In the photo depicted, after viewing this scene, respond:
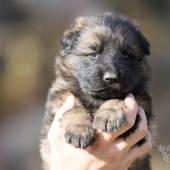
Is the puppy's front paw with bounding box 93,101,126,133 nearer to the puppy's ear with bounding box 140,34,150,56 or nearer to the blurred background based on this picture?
the puppy's ear with bounding box 140,34,150,56

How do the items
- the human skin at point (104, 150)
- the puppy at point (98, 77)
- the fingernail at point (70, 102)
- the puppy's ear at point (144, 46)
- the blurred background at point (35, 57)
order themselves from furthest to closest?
the blurred background at point (35, 57)
the puppy's ear at point (144, 46)
the fingernail at point (70, 102)
the puppy at point (98, 77)
the human skin at point (104, 150)

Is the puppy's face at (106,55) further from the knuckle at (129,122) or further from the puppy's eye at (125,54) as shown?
the knuckle at (129,122)

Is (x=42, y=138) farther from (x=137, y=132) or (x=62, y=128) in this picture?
(x=137, y=132)

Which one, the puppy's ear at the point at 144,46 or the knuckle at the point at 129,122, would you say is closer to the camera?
the knuckle at the point at 129,122

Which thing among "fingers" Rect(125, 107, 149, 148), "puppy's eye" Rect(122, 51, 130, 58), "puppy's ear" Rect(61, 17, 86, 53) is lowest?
"fingers" Rect(125, 107, 149, 148)

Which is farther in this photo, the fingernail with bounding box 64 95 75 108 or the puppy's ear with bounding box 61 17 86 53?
the puppy's ear with bounding box 61 17 86 53

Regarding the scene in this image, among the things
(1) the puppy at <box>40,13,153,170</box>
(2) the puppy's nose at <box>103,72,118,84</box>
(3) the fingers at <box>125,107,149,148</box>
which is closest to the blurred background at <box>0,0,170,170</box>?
(1) the puppy at <box>40,13,153,170</box>

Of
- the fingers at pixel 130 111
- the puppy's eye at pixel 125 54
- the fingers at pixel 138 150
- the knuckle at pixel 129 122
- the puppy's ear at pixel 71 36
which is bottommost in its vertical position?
the fingers at pixel 138 150

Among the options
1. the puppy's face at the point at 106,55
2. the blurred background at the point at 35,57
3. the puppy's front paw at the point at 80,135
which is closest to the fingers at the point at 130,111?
the puppy's face at the point at 106,55
